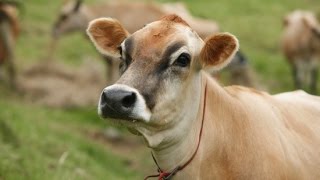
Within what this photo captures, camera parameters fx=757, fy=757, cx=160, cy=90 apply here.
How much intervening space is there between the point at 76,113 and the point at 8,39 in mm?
2277

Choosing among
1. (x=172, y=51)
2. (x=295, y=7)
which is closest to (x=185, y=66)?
(x=172, y=51)

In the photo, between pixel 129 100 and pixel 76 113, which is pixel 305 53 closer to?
pixel 76 113

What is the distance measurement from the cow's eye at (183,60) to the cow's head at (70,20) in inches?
456

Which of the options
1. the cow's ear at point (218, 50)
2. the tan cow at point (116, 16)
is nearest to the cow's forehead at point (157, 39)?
the cow's ear at point (218, 50)

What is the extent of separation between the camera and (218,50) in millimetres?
5641

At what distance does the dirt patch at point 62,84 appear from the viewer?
15703 mm

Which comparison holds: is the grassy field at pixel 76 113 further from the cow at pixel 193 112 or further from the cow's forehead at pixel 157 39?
the cow's forehead at pixel 157 39

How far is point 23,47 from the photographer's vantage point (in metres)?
19.3

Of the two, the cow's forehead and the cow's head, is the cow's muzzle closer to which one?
the cow's forehead

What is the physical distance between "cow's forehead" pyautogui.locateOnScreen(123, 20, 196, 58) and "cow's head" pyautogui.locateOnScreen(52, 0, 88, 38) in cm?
1143

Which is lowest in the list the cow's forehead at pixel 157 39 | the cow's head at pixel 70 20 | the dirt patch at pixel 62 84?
the dirt patch at pixel 62 84

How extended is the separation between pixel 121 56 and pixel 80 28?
11.6 m

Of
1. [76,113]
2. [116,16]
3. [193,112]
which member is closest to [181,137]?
[193,112]

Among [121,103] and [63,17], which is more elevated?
[121,103]
